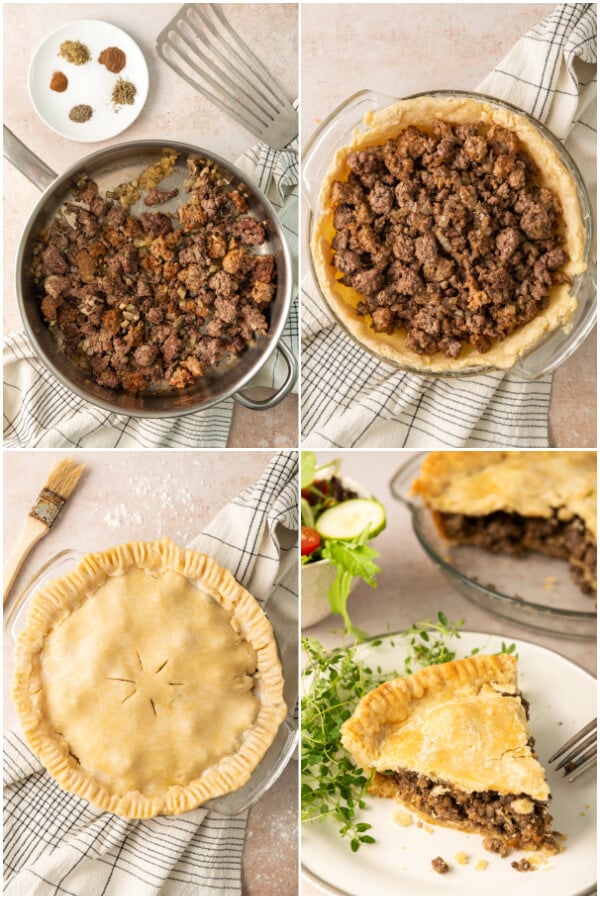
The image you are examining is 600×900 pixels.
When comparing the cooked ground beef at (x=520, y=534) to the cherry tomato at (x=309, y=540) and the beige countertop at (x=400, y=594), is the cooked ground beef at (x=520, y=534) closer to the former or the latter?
the beige countertop at (x=400, y=594)

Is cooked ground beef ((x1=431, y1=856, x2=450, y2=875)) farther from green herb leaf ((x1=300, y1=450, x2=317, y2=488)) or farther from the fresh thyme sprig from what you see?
green herb leaf ((x1=300, y1=450, x2=317, y2=488))

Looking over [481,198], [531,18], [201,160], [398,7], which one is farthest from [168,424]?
[531,18]

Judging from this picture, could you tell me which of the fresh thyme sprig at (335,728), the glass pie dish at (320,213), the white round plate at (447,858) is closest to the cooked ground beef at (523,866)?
the white round plate at (447,858)

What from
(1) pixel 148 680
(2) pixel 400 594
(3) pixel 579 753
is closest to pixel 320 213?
(2) pixel 400 594

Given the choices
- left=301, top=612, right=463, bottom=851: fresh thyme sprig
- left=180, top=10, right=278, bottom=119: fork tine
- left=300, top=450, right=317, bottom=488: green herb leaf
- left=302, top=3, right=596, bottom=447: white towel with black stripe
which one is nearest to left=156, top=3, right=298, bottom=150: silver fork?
left=180, top=10, right=278, bottom=119: fork tine

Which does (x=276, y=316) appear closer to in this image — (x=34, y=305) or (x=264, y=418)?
(x=264, y=418)

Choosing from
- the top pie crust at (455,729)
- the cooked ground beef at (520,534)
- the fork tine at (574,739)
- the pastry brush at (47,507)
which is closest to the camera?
the top pie crust at (455,729)
